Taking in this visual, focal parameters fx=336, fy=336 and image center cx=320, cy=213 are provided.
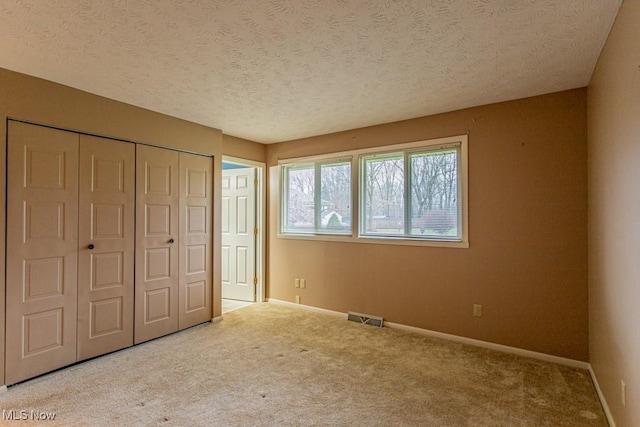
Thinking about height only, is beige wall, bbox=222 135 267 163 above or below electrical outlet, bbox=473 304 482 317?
above

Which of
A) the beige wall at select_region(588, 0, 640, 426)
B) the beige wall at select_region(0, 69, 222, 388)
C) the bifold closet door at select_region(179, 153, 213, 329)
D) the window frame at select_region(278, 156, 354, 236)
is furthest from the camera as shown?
the window frame at select_region(278, 156, 354, 236)

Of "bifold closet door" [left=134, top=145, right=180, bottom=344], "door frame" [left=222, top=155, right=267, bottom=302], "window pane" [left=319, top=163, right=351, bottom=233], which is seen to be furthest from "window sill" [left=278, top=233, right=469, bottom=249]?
"bifold closet door" [left=134, top=145, right=180, bottom=344]

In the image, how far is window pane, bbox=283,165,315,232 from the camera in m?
4.70

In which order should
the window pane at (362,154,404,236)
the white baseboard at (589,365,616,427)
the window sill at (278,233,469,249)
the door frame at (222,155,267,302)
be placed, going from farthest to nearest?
the door frame at (222,155,267,302) < the window pane at (362,154,404,236) < the window sill at (278,233,469,249) < the white baseboard at (589,365,616,427)

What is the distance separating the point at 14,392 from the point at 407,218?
3714 millimetres

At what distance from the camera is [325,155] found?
176 inches

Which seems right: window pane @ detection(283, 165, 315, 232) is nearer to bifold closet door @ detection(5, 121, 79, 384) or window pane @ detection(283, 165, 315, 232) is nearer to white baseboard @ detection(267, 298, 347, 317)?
white baseboard @ detection(267, 298, 347, 317)

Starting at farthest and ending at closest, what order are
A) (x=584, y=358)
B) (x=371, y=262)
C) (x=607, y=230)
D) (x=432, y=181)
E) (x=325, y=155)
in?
(x=325, y=155) → (x=371, y=262) → (x=432, y=181) → (x=584, y=358) → (x=607, y=230)

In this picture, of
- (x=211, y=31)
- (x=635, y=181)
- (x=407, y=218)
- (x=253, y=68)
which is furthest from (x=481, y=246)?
(x=211, y=31)

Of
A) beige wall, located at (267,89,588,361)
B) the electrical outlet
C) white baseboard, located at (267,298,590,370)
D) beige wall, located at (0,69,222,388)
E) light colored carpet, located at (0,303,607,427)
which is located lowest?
light colored carpet, located at (0,303,607,427)

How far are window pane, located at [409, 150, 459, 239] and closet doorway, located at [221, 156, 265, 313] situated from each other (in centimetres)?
229

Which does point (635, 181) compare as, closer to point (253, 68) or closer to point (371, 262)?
point (253, 68)

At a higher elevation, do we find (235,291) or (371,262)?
(371,262)

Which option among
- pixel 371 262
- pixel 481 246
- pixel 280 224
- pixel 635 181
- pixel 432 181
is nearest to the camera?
pixel 635 181
